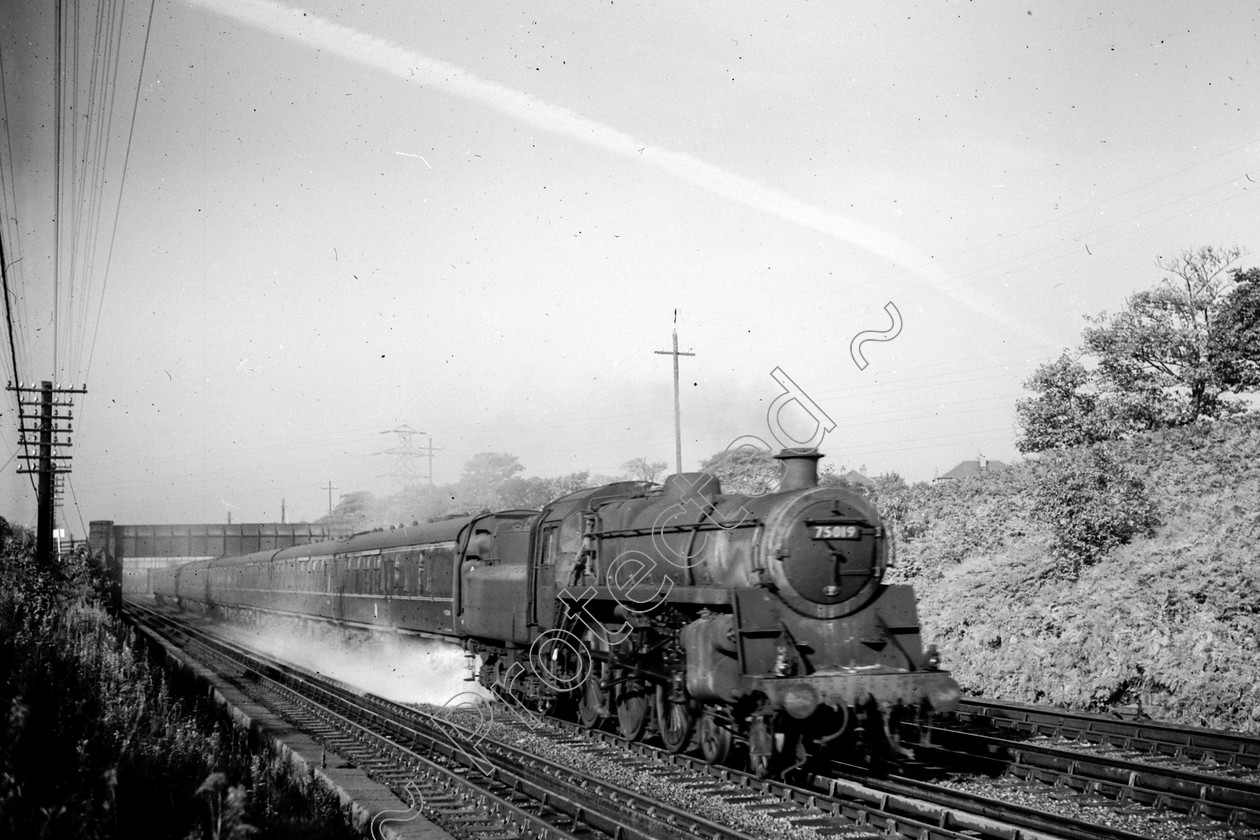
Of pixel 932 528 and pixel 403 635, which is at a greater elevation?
pixel 932 528

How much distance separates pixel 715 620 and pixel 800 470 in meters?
2.01

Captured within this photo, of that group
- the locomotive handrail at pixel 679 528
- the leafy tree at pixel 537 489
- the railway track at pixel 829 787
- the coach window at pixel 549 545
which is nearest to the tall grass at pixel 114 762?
the railway track at pixel 829 787

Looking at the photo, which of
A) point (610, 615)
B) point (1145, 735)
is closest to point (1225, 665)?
point (1145, 735)

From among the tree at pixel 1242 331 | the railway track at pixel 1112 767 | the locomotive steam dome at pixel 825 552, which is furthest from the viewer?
the tree at pixel 1242 331

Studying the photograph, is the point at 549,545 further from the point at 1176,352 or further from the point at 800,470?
the point at 1176,352

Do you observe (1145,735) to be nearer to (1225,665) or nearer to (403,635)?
(1225,665)

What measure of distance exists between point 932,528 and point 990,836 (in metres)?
19.2

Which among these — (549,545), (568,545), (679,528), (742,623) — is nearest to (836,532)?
(742,623)

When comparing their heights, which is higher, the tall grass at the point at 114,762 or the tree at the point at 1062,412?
the tree at the point at 1062,412

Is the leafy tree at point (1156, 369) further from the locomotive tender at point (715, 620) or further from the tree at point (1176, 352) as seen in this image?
the locomotive tender at point (715, 620)

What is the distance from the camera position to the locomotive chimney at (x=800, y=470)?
10.4 meters

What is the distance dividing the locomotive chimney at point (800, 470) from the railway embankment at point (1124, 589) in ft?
21.3

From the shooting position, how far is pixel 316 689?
17.6m

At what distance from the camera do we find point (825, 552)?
9648 millimetres
